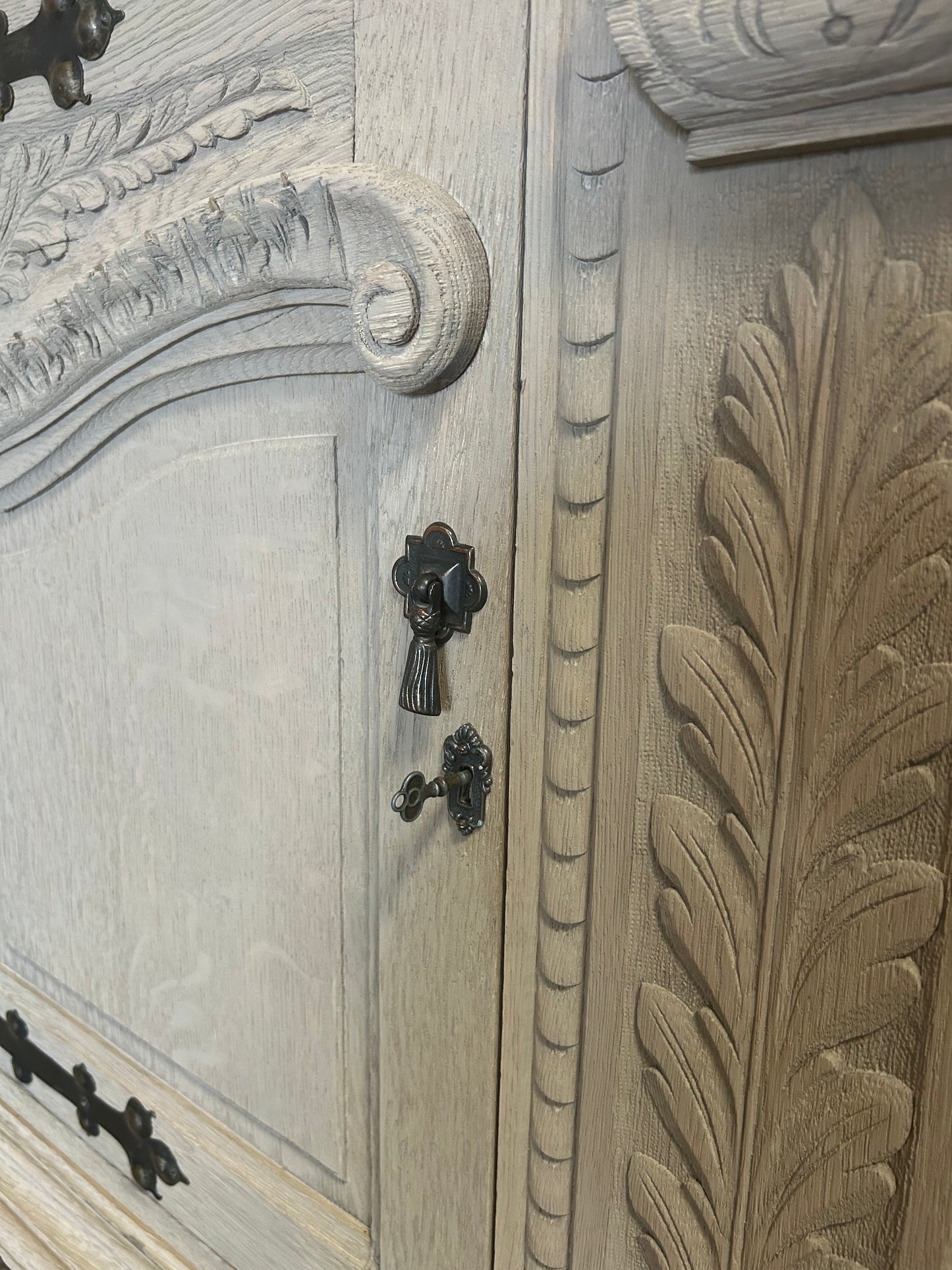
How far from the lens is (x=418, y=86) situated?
0.44 metres

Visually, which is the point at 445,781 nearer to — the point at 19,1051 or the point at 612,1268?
the point at 612,1268

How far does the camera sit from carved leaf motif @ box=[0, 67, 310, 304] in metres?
0.49

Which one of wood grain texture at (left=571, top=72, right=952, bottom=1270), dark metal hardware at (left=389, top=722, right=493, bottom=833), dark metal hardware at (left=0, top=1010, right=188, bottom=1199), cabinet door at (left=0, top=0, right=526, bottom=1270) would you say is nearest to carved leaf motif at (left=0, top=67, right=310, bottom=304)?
cabinet door at (left=0, top=0, right=526, bottom=1270)

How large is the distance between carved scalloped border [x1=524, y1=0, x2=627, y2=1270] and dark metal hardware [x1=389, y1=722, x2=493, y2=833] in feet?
0.13

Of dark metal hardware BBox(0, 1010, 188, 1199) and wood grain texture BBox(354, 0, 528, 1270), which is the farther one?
dark metal hardware BBox(0, 1010, 188, 1199)

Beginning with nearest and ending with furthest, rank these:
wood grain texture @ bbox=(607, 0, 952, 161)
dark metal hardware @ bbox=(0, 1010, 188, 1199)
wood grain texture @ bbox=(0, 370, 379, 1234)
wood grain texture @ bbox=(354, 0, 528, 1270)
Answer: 1. wood grain texture @ bbox=(607, 0, 952, 161)
2. wood grain texture @ bbox=(354, 0, 528, 1270)
3. wood grain texture @ bbox=(0, 370, 379, 1234)
4. dark metal hardware @ bbox=(0, 1010, 188, 1199)

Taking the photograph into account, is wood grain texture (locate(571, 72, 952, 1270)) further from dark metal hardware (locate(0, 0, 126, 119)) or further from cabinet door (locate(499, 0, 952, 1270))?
dark metal hardware (locate(0, 0, 126, 119))

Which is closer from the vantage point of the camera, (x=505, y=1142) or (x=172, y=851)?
(x=505, y=1142)

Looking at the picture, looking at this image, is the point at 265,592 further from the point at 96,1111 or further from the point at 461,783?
the point at 96,1111

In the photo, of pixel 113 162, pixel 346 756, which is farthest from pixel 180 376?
pixel 346 756

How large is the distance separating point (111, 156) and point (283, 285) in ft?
0.57

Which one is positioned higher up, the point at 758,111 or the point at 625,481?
the point at 758,111

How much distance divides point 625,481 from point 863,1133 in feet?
1.00

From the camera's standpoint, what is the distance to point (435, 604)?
0.48 m
